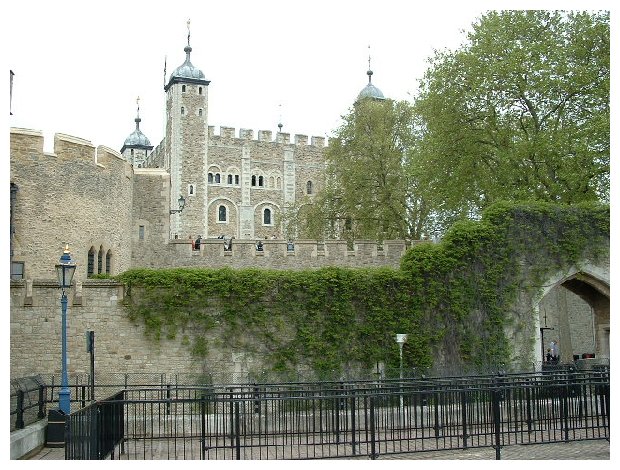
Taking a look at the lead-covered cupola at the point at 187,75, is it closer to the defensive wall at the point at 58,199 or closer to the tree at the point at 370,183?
the tree at the point at 370,183

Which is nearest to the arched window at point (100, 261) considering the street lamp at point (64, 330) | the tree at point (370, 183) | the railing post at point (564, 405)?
the street lamp at point (64, 330)

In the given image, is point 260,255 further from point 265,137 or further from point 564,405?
point 265,137

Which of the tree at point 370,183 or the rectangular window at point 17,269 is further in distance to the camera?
the tree at point 370,183

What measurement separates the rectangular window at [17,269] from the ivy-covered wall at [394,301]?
11.9 ft

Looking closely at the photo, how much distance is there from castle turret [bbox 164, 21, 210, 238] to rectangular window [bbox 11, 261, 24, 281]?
38.7 meters

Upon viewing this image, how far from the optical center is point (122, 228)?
25781 millimetres

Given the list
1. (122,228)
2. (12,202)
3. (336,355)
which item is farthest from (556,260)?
(12,202)

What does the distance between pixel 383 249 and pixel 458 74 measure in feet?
22.3

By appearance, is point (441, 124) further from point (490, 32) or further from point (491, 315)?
point (491, 315)

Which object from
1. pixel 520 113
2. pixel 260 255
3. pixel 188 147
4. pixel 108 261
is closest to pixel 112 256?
pixel 108 261

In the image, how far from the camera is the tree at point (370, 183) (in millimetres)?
35781

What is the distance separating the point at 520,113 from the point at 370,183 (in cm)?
1036

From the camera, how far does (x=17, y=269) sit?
21641 millimetres

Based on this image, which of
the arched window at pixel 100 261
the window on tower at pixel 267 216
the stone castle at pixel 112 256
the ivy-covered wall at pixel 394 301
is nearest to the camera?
the stone castle at pixel 112 256
